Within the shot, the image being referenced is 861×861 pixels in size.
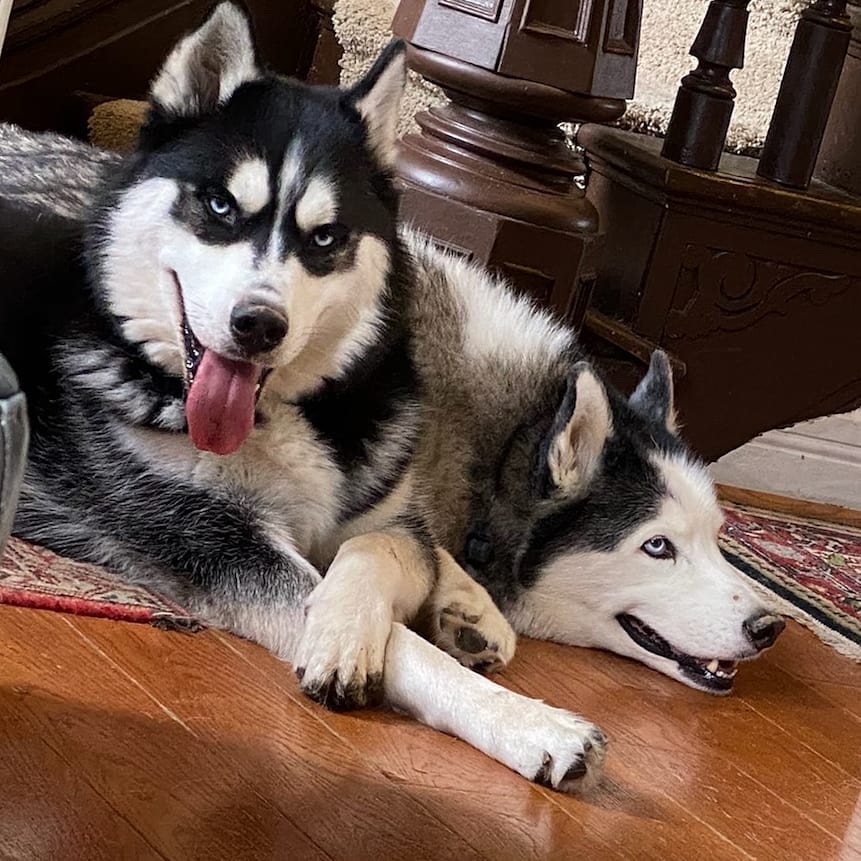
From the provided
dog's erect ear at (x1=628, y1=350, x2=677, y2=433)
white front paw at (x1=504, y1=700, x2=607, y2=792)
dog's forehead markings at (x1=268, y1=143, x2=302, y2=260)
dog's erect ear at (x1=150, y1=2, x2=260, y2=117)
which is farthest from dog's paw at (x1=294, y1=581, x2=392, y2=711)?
dog's erect ear at (x1=628, y1=350, x2=677, y2=433)

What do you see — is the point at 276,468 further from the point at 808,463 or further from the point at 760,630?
the point at 808,463

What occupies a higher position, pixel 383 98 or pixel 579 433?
pixel 383 98

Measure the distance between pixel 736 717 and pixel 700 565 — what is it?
0.82 ft

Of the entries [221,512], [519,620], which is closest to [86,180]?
[221,512]

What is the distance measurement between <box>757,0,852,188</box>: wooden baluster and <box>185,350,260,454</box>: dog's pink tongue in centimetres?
173

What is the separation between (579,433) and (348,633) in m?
0.67

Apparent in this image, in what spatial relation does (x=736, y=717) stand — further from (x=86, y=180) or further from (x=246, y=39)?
(x=86, y=180)

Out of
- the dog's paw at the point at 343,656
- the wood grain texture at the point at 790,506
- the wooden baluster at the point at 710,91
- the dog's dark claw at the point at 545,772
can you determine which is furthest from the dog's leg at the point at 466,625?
the wood grain texture at the point at 790,506

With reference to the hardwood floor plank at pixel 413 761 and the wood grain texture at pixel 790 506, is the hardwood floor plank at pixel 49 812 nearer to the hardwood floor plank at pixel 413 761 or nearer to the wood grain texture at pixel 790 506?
the hardwood floor plank at pixel 413 761

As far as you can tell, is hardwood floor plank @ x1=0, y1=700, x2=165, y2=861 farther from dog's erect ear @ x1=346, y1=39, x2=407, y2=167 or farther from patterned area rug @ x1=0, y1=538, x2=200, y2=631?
dog's erect ear @ x1=346, y1=39, x2=407, y2=167

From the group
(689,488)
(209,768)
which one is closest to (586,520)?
(689,488)

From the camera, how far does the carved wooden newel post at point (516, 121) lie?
2604 millimetres

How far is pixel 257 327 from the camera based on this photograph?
67.9 inches

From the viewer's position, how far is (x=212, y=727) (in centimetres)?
160
